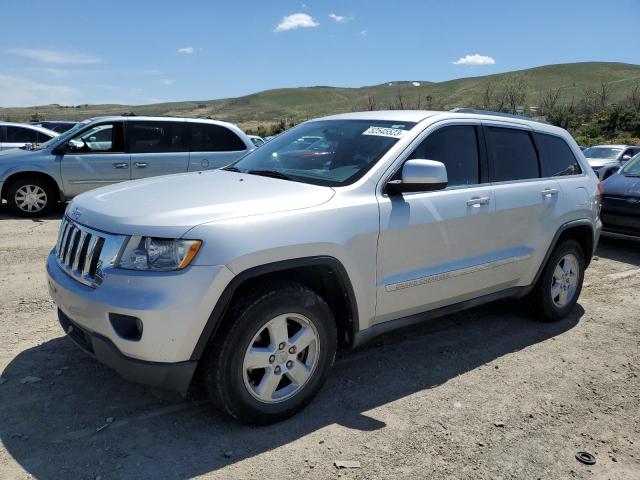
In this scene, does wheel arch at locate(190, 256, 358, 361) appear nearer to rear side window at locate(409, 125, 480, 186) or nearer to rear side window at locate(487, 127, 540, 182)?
rear side window at locate(409, 125, 480, 186)

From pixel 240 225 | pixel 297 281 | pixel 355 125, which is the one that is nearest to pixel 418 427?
pixel 297 281

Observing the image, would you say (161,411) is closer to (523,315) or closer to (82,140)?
(523,315)

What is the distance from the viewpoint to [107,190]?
3.54 meters

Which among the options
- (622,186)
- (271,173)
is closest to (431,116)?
(271,173)

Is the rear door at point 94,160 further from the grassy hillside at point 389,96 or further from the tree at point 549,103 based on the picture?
the grassy hillside at point 389,96

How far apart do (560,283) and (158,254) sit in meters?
3.71

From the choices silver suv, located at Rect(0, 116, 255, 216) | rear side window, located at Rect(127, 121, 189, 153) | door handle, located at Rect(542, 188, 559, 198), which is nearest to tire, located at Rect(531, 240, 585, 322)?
door handle, located at Rect(542, 188, 559, 198)

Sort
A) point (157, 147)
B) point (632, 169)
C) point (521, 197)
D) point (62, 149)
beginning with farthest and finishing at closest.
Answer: point (157, 147) → point (62, 149) → point (632, 169) → point (521, 197)

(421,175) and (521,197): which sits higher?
(421,175)

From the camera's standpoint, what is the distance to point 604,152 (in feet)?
54.6

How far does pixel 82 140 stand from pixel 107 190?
6.63 metres

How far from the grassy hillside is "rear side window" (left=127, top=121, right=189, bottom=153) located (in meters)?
76.0

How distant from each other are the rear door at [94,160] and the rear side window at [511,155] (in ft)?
23.2

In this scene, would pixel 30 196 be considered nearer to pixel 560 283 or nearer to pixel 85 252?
pixel 85 252
